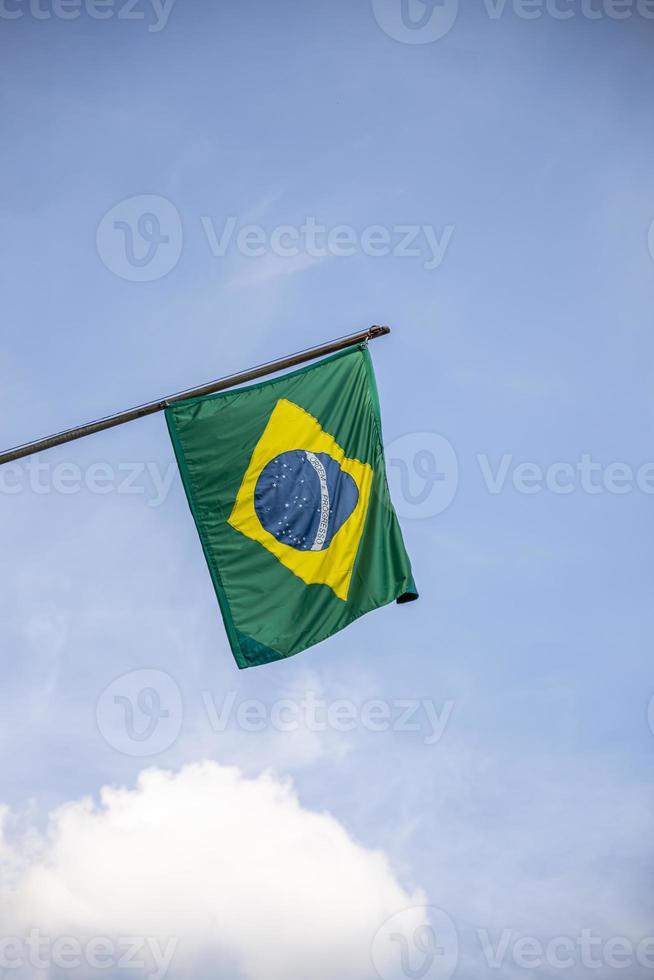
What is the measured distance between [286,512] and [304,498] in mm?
311

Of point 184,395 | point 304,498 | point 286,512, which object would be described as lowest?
point 286,512

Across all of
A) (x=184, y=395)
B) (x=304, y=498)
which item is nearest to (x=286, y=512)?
(x=304, y=498)

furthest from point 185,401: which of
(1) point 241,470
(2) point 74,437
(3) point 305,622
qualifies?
(3) point 305,622

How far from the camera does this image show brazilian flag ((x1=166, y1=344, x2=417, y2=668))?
1260 centimetres

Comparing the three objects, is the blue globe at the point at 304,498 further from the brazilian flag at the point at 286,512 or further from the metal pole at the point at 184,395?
the metal pole at the point at 184,395

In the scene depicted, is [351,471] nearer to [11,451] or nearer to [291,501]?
[291,501]

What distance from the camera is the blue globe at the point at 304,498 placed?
1281 centimetres

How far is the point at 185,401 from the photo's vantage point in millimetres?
12664

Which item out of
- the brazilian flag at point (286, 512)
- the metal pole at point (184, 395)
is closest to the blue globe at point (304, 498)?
the brazilian flag at point (286, 512)

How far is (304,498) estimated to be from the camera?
1305cm

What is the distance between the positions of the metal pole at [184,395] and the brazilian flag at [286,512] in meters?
0.35

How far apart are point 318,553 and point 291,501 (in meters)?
0.72

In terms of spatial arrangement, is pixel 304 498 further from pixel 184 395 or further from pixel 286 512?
pixel 184 395

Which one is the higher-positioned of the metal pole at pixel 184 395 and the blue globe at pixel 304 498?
the metal pole at pixel 184 395
